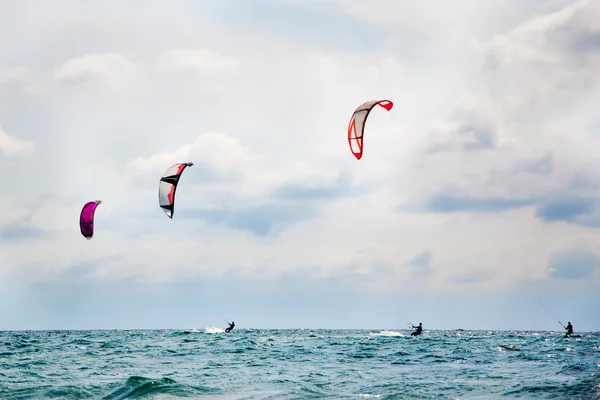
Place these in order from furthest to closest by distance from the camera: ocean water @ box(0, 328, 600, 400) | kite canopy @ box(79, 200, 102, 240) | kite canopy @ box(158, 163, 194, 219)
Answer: kite canopy @ box(79, 200, 102, 240), kite canopy @ box(158, 163, 194, 219), ocean water @ box(0, 328, 600, 400)

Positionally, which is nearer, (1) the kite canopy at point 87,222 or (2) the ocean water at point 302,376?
(2) the ocean water at point 302,376

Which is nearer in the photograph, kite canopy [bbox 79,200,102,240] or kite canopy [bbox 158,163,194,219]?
kite canopy [bbox 158,163,194,219]

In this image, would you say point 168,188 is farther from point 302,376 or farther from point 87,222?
point 302,376

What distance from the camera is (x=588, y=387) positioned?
17547 millimetres

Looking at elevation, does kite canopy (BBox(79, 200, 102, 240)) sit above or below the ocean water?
above

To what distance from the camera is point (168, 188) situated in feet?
83.4

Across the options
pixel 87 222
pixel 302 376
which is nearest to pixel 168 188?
pixel 87 222

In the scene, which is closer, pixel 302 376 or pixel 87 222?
pixel 302 376

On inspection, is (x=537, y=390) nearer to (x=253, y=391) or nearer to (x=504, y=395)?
(x=504, y=395)

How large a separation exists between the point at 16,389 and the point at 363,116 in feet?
43.3

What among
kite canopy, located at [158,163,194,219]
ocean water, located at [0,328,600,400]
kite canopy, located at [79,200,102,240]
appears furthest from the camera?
kite canopy, located at [79,200,102,240]

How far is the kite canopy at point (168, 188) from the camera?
25.3 meters

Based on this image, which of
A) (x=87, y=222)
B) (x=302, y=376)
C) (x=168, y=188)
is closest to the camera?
(x=302, y=376)

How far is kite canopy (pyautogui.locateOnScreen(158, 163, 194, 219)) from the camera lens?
998 inches
